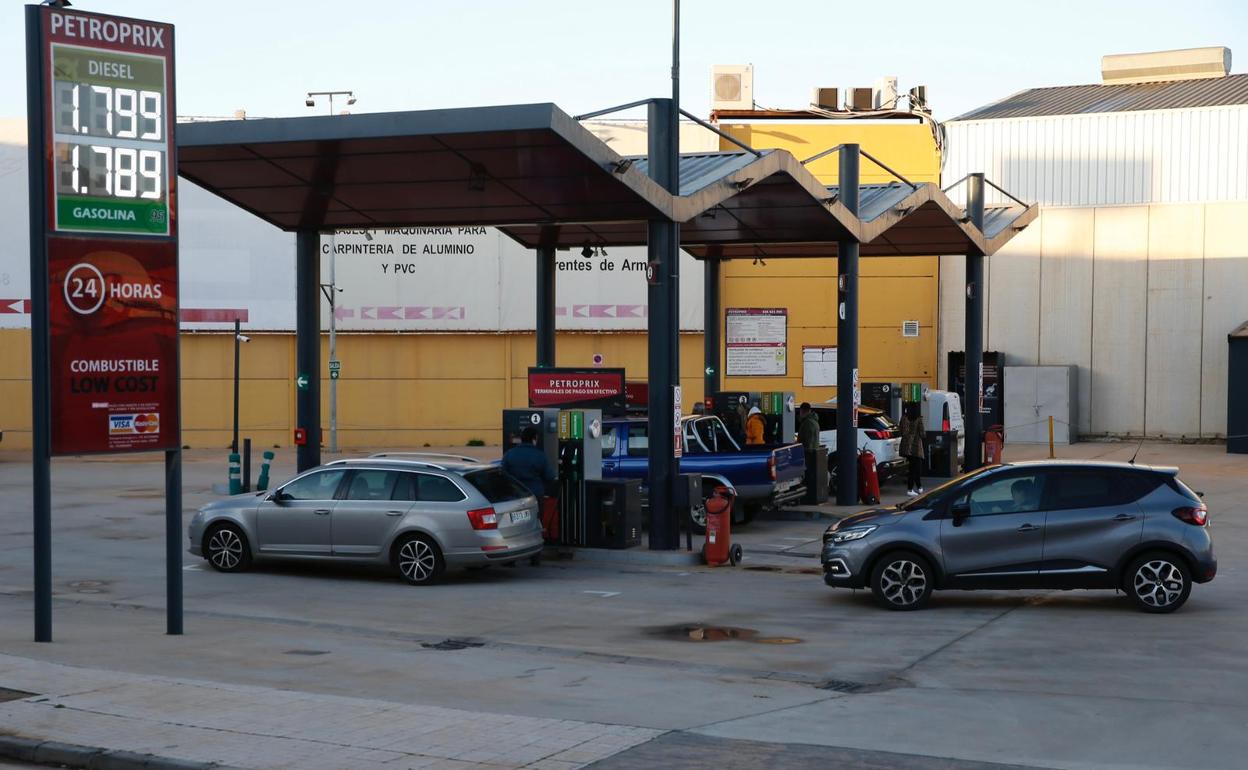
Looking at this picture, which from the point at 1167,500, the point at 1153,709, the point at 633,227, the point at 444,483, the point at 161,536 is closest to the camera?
the point at 1153,709

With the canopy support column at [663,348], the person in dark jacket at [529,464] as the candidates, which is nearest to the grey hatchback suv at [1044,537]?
the canopy support column at [663,348]

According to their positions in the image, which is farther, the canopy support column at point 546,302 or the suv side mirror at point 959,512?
the canopy support column at point 546,302

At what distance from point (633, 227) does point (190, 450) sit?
70.1ft

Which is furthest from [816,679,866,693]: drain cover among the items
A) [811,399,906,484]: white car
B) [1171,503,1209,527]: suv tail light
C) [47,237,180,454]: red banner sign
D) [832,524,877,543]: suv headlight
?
[811,399,906,484]: white car

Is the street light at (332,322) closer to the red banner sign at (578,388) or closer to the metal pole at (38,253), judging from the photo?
the red banner sign at (578,388)

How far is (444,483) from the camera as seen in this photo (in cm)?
1594

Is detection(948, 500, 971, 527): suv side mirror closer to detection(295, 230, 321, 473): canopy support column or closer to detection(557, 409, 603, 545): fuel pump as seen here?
detection(557, 409, 603, 545): fuel pump

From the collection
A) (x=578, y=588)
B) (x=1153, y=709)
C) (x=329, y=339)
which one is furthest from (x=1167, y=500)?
(x=329, y=339)

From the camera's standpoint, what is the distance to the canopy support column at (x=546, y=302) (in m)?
26.9

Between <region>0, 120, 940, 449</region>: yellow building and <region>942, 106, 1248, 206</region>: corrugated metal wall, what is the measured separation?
2.34 meters

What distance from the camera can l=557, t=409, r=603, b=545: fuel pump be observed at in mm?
18250

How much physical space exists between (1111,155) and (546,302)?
20186mm

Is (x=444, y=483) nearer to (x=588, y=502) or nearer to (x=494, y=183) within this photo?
(x=588, y=502)

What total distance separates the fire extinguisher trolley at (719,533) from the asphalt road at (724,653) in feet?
1.00
